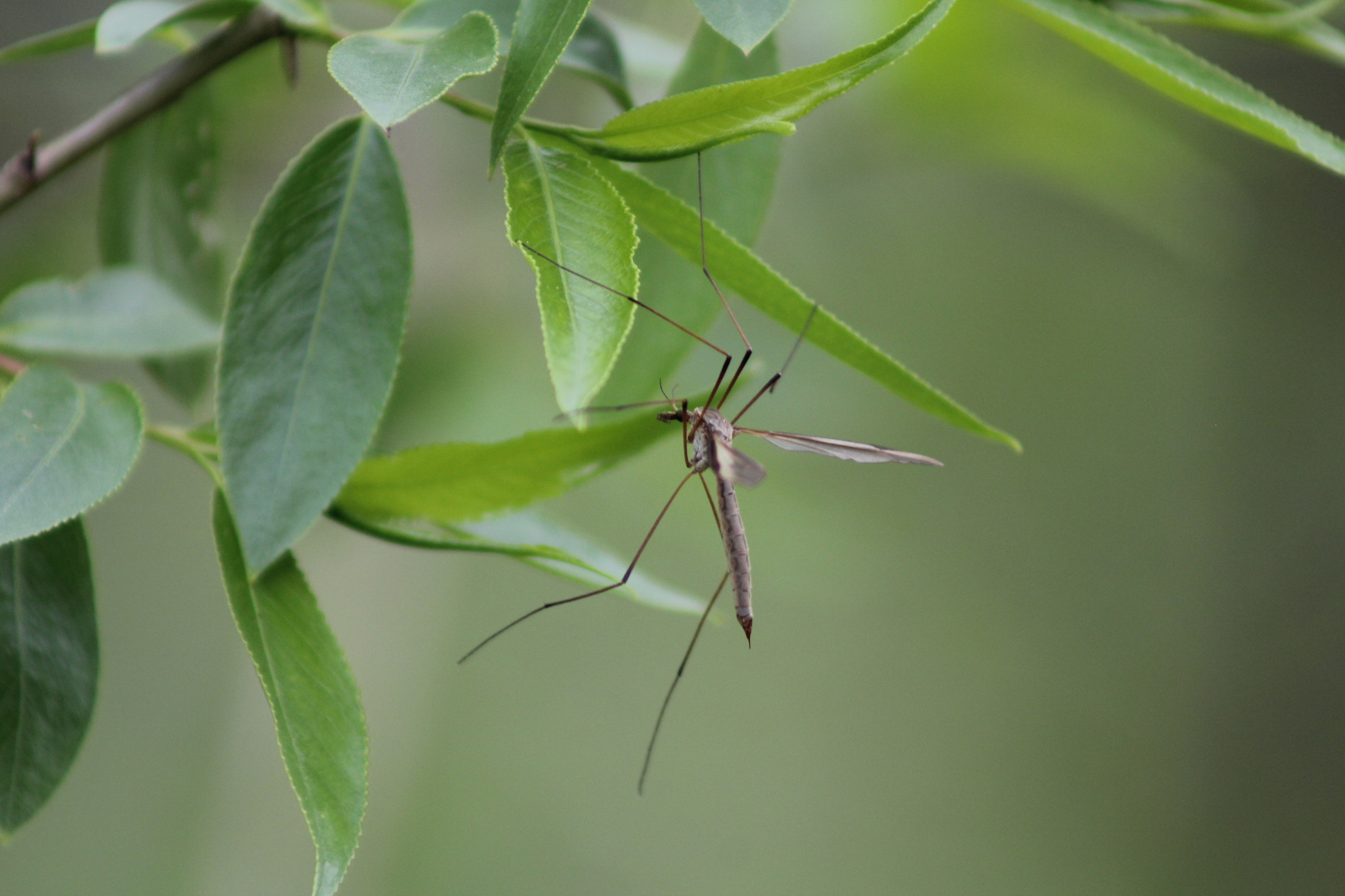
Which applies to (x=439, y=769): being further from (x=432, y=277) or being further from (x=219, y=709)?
(x=432, y=277)

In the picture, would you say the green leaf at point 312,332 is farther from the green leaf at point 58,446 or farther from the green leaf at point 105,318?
the green leaf at point 105,318

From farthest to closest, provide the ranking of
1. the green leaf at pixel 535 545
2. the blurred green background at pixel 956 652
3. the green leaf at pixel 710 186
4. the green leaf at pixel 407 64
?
the blurred green background at pixel 956 652 → the green leaf at pixel 710 186 → the green leaf at pixel 535 545 → the green leaf at pixel 407 64

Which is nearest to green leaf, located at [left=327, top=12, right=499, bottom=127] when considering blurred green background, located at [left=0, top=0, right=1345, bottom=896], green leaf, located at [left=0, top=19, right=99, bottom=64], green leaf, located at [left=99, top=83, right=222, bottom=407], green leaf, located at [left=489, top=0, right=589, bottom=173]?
green leaf, located at [left=489, top=0, right=589, bottom=173]

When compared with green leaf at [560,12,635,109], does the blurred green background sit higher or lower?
lower

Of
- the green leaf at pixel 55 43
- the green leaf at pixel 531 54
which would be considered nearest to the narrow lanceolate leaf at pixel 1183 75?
the green leaf at pixel 531 54

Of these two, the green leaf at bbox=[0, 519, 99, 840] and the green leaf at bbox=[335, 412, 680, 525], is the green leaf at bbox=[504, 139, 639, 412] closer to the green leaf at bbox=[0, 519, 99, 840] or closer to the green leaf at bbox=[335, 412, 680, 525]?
the green leaf at bbox=[335, 412, 680, 525]

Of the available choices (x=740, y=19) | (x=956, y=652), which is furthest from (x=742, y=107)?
(x=956, y=652)

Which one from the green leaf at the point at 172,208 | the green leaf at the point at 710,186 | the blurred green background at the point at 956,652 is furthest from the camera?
the blurred green background at the point at 956,652
